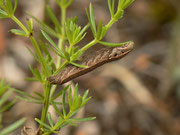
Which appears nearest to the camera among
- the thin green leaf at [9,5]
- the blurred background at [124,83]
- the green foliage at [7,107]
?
the thin green leaf at [9,5]

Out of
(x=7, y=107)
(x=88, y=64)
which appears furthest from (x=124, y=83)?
(x=88, y=64)

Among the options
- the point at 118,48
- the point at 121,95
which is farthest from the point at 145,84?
the point at 118,48

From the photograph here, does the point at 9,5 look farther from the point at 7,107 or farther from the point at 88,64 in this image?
the point at 7,107

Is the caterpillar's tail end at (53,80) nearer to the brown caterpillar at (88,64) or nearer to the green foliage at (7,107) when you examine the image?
the brown caterpillar at (88,64)

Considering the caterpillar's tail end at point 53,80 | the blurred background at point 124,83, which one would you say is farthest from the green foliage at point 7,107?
the blurred background at point 124,83

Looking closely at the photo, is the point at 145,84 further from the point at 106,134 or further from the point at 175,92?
the point at 106,134

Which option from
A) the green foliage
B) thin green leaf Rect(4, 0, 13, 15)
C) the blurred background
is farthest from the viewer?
the blurred background

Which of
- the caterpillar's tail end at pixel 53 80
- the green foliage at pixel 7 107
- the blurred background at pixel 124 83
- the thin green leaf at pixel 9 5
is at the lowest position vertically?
the blurred background at pixel 124 83

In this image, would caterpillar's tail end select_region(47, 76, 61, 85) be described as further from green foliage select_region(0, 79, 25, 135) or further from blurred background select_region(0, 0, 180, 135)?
blurred background select_region(0, 0, 180, 135)

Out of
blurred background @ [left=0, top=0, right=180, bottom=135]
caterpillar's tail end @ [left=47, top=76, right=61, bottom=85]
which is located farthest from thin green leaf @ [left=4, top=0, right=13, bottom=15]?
blurred background @ [left=0, top=0, right=180, bottom=135]
